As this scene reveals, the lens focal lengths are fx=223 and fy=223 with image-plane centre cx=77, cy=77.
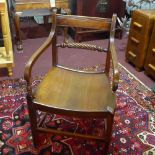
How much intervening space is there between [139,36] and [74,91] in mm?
1195

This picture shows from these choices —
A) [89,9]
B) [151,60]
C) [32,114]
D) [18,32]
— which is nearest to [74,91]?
[32,114]

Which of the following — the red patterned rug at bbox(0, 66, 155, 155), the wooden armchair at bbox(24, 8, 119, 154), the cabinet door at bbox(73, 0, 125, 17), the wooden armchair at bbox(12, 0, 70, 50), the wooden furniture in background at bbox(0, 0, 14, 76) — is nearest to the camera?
the wooden armchair at bbox(24, 8, 119, 154)

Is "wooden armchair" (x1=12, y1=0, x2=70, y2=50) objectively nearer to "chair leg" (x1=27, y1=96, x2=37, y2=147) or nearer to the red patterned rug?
the red patterned rug

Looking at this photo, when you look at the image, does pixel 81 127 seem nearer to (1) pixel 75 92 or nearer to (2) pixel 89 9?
(1) pixel 75 92

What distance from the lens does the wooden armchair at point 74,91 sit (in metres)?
1.28

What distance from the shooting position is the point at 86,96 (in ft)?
4.65

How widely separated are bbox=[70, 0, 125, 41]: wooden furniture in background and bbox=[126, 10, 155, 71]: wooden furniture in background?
0.68 m

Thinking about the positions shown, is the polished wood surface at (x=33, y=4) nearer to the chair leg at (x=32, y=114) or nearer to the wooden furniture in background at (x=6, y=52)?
the wooden furniture in background at (x=6, y=52)

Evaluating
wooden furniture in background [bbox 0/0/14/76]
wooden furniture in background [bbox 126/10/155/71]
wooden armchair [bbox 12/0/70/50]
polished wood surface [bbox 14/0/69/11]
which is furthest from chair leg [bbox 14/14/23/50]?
wooden furniture in background [bbox 126/10/155/71]

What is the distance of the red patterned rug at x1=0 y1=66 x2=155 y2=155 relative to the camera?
1.54 meters

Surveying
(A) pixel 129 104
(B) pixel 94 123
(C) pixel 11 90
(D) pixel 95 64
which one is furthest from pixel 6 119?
(D) pixel 95 64

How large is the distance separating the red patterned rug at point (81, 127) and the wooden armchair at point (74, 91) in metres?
0.14

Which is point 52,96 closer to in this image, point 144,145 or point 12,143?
point 12,143

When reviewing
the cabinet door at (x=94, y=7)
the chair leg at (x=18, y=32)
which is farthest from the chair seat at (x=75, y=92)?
the cabinet door at (x=94, y=7)
